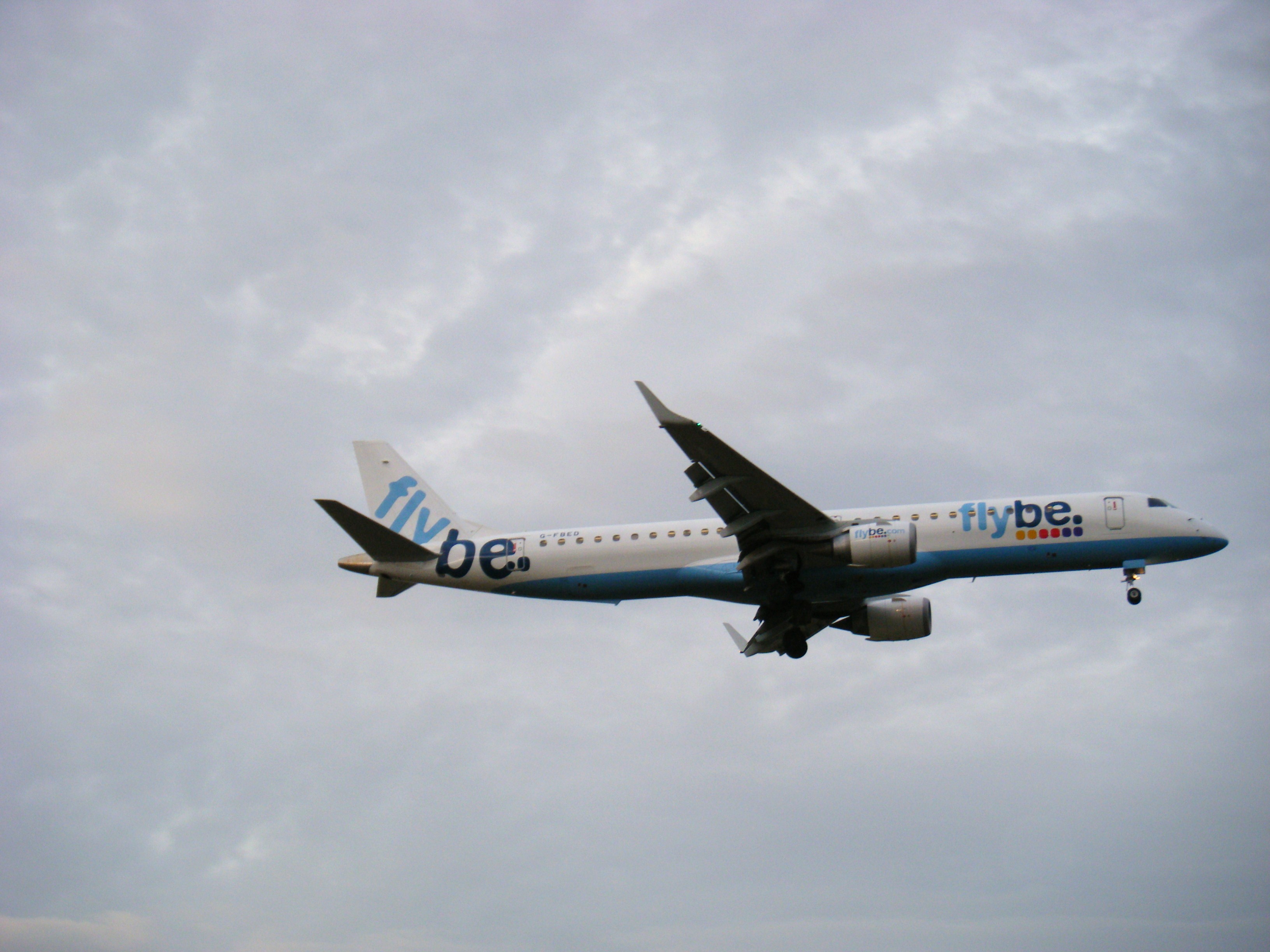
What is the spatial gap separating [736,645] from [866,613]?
5.04m

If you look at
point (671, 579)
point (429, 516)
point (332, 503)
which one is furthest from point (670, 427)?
point (429, 516)

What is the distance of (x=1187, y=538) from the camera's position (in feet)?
133

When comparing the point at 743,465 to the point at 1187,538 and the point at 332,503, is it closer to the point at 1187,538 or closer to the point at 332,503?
the point at 332,503

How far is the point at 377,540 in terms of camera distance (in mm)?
41844

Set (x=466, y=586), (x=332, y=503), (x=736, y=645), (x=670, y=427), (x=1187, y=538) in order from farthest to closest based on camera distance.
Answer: (x=736, y=645) < (x=466, y=586) < (x=1187, y=538) < (x=332, y=503) < (x=670, y=427)

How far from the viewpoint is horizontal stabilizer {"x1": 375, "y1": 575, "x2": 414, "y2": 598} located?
4328cm

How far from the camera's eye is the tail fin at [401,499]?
45531 mm

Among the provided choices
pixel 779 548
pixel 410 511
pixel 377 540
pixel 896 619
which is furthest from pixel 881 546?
pixel 410 511

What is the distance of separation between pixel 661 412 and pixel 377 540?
40.6 ft

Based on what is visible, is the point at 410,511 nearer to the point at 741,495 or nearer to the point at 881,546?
the point at 741,495

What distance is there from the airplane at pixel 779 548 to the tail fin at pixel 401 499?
0.74 metres

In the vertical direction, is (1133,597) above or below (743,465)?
below

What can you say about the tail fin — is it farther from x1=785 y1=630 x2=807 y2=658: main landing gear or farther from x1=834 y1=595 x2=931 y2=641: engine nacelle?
x1=834 y1=595 x2=931 y2=641: engine nacelle

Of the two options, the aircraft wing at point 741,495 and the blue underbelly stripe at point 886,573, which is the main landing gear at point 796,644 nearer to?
the blue underbelly stripe at point 886,573
